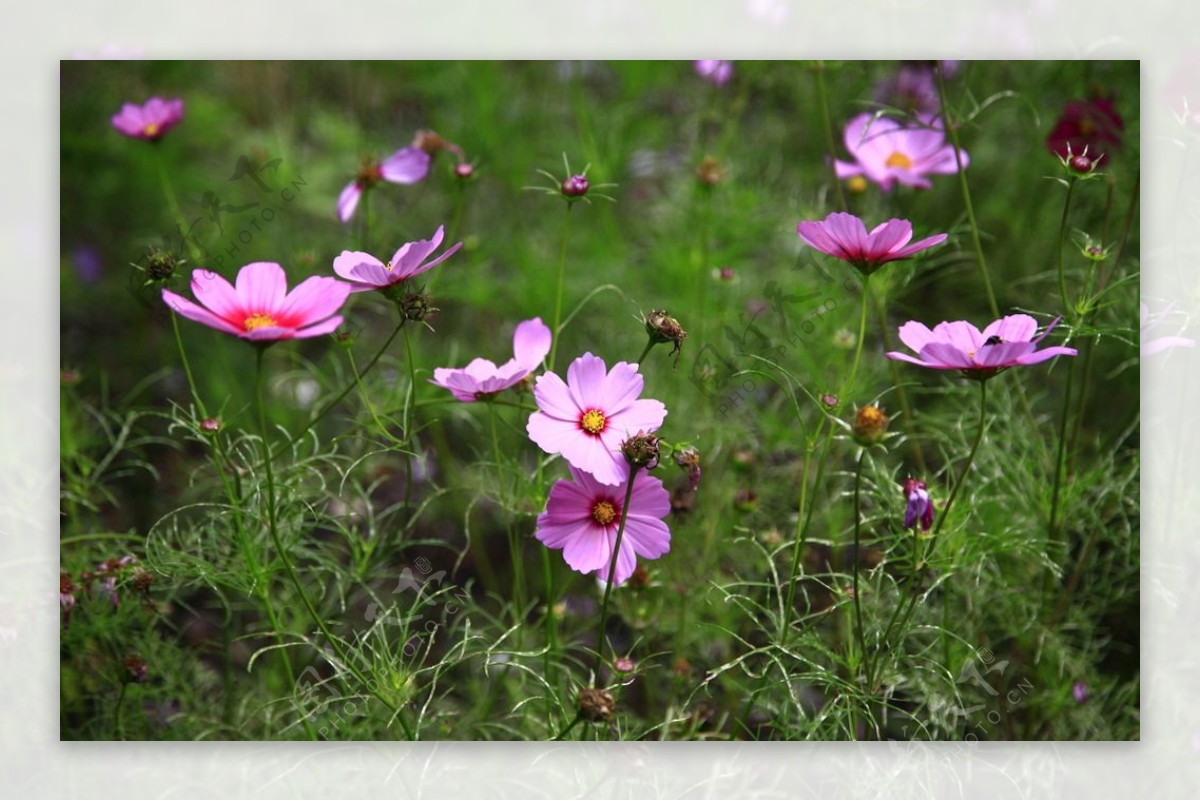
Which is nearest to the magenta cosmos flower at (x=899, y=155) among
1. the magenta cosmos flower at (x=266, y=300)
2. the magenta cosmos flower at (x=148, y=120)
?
the magenta cosmos flower at (x=266, y=300)

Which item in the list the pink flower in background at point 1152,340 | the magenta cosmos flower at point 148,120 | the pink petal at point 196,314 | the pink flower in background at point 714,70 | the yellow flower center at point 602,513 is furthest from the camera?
the pink flower in background at point 714,70

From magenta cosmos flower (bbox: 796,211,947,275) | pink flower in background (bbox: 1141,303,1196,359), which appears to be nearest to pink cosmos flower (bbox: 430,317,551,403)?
magenta cosmos flower (bbox: 796,211,947,275)

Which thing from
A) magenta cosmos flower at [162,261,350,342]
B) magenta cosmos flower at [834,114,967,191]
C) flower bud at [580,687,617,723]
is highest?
magenta cosmos flower at [834,114,967,191]

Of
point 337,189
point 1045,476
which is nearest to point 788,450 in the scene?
point 1045,476

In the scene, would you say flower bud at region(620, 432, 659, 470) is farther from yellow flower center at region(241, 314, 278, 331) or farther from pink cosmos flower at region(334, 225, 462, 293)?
yellow flower center at region(241, 314, 278, 331)

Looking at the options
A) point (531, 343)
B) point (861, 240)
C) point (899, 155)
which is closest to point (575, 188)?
point (531, 343)

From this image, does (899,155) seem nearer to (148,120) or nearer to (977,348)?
(977,348)

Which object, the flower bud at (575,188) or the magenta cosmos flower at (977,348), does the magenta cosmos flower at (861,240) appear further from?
the flower bud at (575,188)
